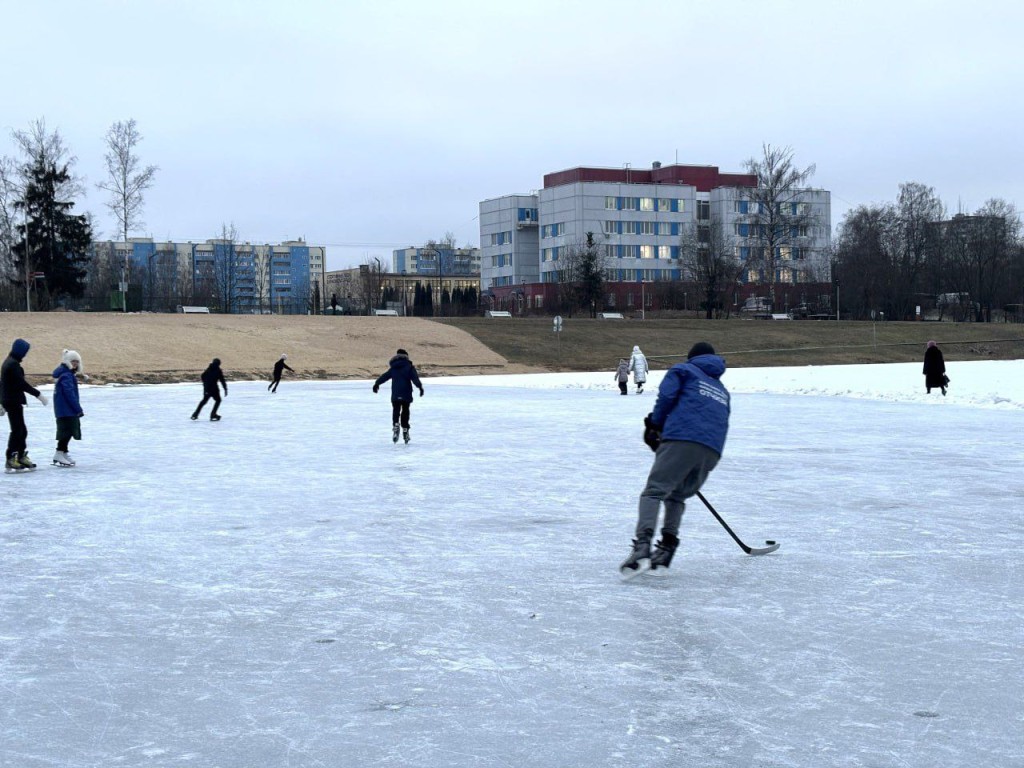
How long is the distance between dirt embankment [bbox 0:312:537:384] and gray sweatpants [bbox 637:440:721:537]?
3479 centimetres

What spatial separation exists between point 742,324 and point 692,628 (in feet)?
208

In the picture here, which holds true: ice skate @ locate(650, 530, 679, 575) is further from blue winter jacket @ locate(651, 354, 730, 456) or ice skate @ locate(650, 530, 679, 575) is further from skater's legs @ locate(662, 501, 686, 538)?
blue winter jacket @ locate(651, 354, 730, 456)

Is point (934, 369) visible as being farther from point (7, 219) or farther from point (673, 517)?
point (7, 219)

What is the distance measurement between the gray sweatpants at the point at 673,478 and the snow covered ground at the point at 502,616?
0.46 m

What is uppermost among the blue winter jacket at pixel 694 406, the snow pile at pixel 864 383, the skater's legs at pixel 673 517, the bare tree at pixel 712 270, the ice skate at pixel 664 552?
the bare tree at pixel 712 270

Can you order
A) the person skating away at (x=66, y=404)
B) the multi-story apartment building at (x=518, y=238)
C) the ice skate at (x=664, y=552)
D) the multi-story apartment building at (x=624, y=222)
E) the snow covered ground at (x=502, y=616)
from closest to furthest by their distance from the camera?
the snow covered ground at (x=502, y=616) < the ice skate at (x=664, y=552) < the person skating away at (x=66, y=404) < the multi-story apartment building at (x=624, y=222) < the multi-story apartment building at (x=518, y=238)

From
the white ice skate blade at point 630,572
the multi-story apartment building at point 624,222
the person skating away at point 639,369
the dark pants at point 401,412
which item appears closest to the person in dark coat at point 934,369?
the person skating away at point 639,369

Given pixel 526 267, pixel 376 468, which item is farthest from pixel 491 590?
pixel 526 267

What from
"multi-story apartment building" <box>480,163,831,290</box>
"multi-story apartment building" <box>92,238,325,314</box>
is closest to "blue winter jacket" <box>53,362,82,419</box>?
"multi-story apartment building" <box>92,238,325,314</box>

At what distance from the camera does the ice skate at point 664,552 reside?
294 inches

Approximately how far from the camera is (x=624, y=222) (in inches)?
4373

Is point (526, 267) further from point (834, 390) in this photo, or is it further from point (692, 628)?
point (692, 628)

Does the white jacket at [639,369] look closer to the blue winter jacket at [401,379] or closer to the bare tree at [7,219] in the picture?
the blue winter jacket at [401,379]

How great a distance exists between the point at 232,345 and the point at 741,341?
28162 millimetres
